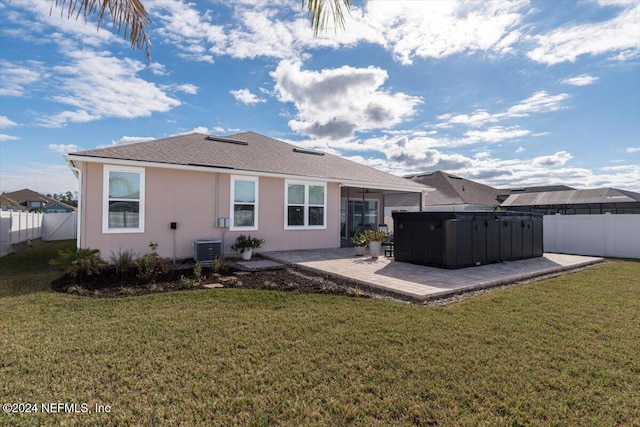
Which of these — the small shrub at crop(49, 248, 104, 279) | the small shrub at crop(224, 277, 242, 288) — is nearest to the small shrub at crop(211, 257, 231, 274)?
the small shrub at crop(224, 277, 242, 288)

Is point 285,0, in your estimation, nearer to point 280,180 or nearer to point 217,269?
point 217,269

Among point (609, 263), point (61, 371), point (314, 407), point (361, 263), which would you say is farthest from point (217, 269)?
point (609, 263)

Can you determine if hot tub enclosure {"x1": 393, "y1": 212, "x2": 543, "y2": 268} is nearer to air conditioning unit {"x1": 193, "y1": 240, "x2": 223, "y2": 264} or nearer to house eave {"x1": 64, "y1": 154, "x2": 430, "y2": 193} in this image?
house eave {"x1": 64, "y1": 154, "x2": 430, "y2": 193}

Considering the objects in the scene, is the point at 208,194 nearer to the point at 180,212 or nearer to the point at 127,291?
the point at 180,212

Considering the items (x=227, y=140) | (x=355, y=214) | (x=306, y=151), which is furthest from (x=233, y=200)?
(x=355, y=214)

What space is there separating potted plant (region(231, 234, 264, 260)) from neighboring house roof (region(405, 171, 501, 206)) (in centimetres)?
1933

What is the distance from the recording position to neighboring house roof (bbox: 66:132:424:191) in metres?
9.06

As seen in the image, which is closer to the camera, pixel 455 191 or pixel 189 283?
pixel 189 283

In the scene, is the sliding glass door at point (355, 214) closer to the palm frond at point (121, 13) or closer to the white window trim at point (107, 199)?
the white window trim at point (107, 199)

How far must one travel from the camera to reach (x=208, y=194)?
32.3 feet

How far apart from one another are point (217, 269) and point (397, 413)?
20.4 ft

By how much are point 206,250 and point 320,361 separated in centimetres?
684

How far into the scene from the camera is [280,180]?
11.1m

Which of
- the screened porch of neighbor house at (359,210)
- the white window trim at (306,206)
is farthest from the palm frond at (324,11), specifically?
the screened porch of neighbor house at (359,210)
